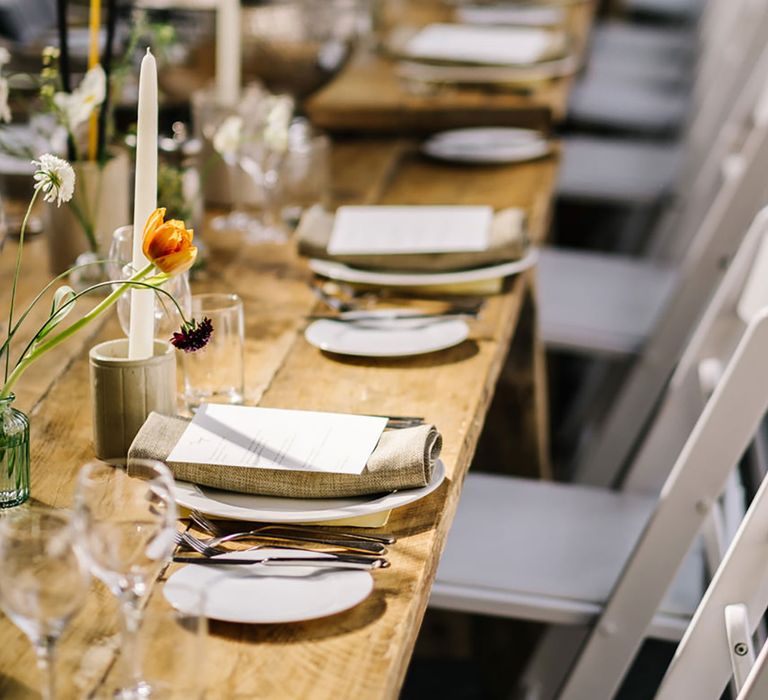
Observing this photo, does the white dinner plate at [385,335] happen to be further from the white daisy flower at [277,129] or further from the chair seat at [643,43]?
the chair seat at [643,43]

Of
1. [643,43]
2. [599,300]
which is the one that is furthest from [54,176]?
[643,43]

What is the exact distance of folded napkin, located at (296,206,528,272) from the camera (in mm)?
1700

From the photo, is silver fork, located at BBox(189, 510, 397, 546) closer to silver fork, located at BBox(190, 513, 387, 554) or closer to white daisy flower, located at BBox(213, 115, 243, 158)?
silver fork, located at BBox(190, 513, 387, 554)

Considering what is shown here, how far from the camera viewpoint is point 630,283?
8.84 ft

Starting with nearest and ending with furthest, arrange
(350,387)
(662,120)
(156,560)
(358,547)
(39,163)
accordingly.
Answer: (156,560), (358,547), (39,163), (350,387), (662,120)

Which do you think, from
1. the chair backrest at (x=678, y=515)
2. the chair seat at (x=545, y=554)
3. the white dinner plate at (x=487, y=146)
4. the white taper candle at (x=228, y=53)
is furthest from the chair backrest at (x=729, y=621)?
the white dinner plate at (x=487, y=146)

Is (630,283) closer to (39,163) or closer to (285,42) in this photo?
(285,42)

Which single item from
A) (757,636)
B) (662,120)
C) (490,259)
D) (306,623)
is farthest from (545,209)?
(662,120)

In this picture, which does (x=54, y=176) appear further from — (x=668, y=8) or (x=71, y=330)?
(x=668, y=8)

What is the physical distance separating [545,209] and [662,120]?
6.33ft

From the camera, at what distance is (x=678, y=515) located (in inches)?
57.6

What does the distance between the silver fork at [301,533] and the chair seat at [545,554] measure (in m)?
0.51

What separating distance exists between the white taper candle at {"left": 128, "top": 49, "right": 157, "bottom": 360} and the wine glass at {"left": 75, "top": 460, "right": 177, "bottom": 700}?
→ 0.86 feet

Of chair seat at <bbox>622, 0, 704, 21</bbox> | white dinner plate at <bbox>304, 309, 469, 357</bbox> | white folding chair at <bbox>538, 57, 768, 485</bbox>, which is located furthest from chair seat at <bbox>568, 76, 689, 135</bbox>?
white dinner plate at <bbox>304, 309, 469, 357</bbox>
